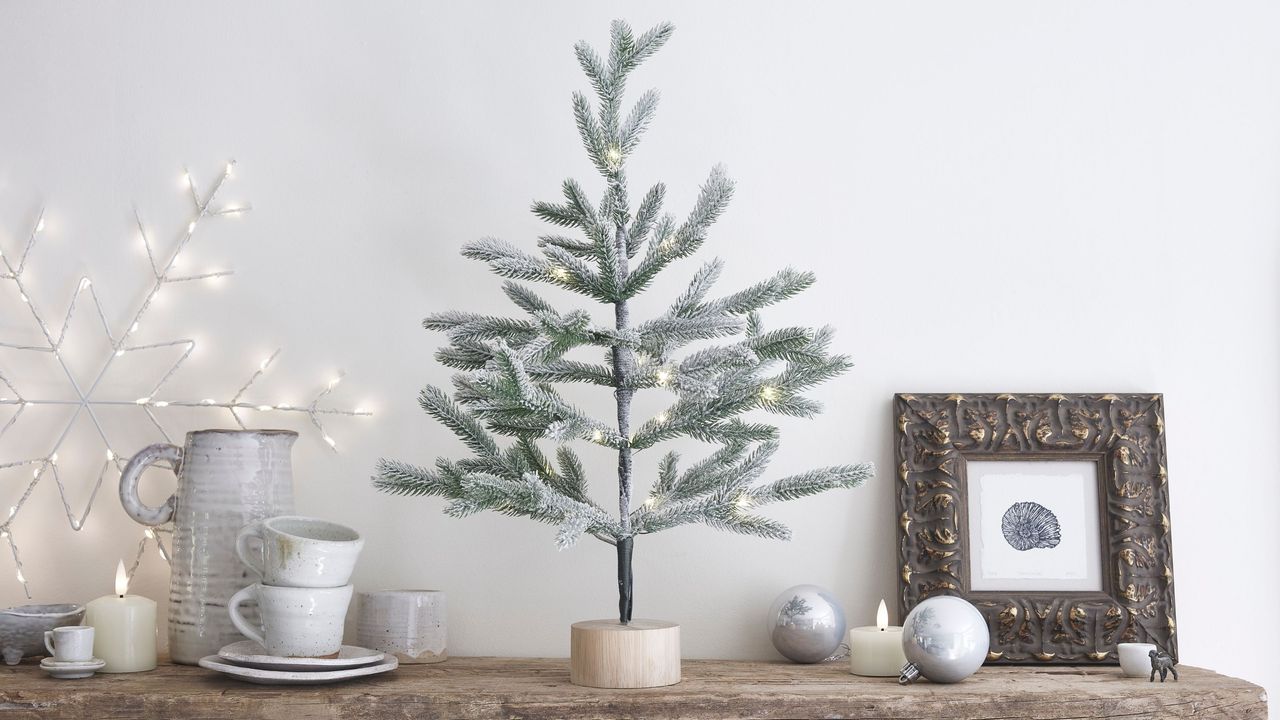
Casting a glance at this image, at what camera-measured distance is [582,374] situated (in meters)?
1.04

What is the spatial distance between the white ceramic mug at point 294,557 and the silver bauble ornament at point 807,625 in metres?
0.47

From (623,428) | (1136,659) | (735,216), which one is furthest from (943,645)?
(735,216)

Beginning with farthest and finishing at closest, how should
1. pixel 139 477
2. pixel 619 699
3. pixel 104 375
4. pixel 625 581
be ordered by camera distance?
1. pixel 104 375
2. pixel 139 477
3. pixel 625 581
4. pixel 619 699

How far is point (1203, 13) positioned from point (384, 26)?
1057mm

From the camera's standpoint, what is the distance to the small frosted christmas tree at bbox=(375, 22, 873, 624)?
3.18ft

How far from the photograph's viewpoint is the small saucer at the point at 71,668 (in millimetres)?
960

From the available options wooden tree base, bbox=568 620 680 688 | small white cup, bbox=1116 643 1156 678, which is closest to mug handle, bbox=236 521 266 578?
wooden tree base, bbox=568 620 680 688

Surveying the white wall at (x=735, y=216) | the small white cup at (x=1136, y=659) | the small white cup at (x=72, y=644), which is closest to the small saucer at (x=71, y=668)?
the small white cup at (x=72, y=644)

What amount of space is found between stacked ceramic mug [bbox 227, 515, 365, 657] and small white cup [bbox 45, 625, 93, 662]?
0.14 metres

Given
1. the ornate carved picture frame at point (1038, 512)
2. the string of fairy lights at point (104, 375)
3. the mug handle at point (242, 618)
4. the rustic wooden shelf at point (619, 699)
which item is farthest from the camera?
the string of fairy lights at point (104, 375)

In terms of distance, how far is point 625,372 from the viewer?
1.03 meters

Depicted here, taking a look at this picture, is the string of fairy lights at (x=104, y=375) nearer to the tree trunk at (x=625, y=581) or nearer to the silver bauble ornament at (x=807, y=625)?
the tree trunk at (x=625, y=581)

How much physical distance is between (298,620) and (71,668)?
9.1 inches

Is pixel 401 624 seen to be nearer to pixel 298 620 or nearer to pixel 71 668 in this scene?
pixel 298 620
